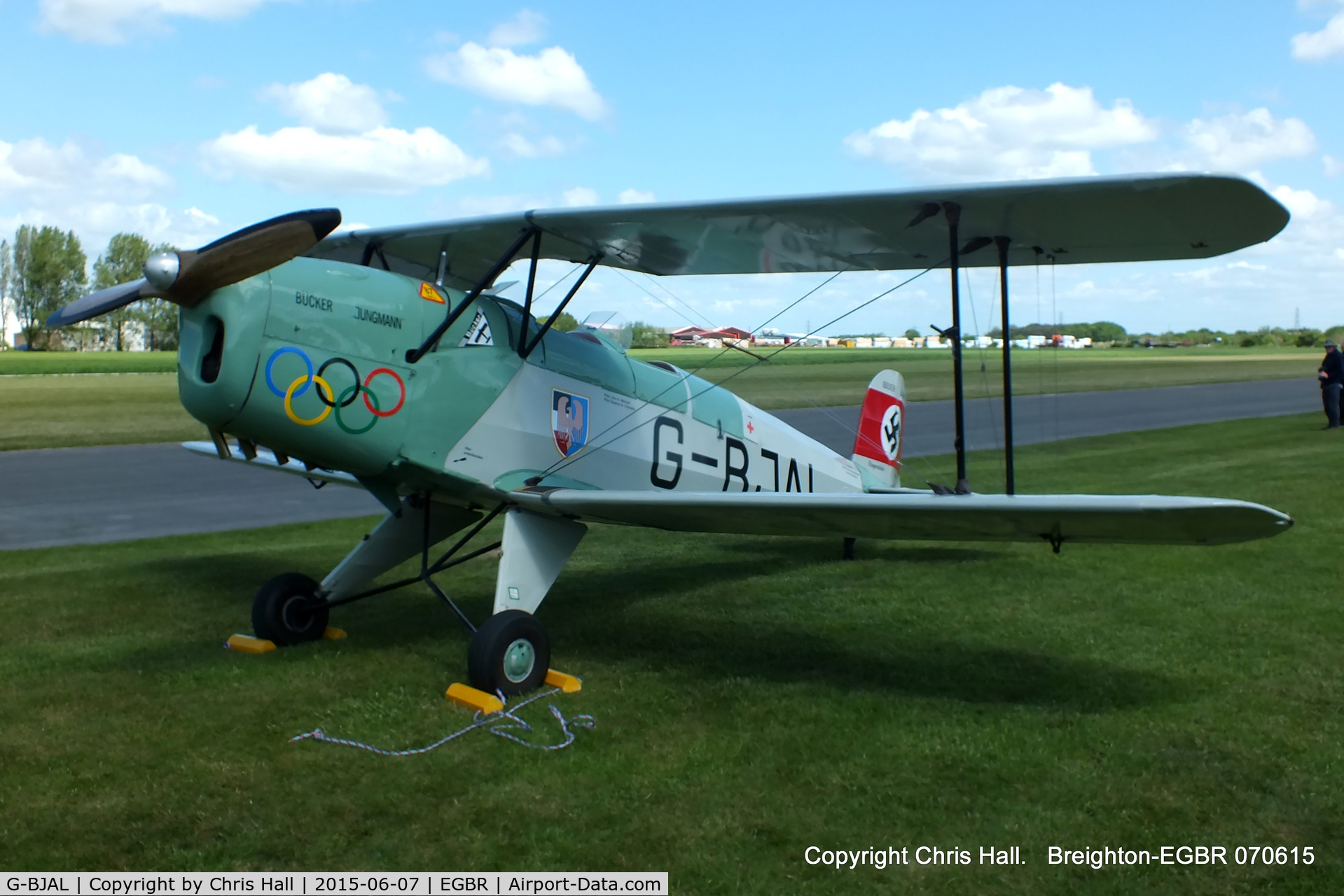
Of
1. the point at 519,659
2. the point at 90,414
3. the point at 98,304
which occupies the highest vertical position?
the point at 98,304

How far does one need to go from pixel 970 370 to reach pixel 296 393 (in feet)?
43.8

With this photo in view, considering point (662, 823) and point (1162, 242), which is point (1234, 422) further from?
point (662, 823)

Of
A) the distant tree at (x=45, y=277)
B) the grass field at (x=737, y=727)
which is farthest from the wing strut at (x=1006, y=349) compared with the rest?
the distant tree at (x=45, y=277)

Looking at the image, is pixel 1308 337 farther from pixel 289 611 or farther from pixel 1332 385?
pixel 289 611

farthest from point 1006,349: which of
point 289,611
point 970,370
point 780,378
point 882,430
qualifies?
point 970,370

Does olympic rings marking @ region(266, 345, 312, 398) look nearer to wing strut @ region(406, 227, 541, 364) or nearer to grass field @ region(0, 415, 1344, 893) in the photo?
wing strut @ region(406, 227, 541, 364)

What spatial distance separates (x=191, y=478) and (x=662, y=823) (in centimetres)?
1279

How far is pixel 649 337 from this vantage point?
7516mm

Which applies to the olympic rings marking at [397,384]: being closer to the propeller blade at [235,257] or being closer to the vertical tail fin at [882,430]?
the propeller blade at [235,257]

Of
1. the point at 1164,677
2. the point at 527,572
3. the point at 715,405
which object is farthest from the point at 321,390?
the point at 1164,677

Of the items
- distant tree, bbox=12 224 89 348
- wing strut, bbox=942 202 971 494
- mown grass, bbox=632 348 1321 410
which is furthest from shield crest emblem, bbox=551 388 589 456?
distant tree, bbox=12 224 89 348

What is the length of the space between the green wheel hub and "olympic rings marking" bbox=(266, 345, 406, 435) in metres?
1.30

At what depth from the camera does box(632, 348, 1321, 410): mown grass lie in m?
6.56

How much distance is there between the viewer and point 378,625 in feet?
21.6
